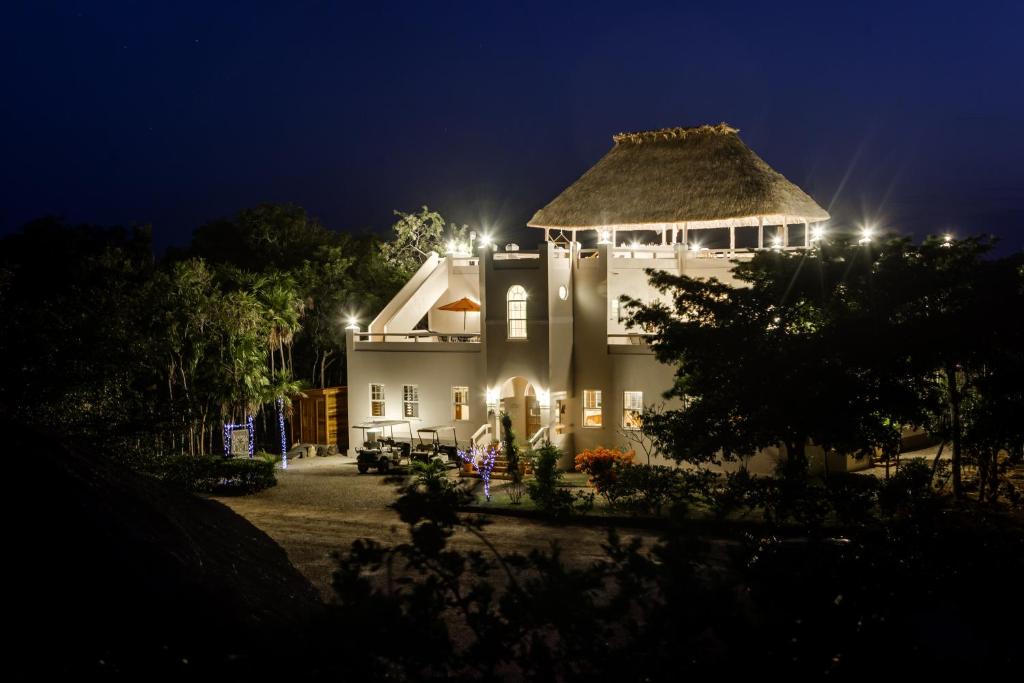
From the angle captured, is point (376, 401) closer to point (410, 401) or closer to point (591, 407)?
point (410, 401)

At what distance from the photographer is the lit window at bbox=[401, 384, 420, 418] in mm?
29266

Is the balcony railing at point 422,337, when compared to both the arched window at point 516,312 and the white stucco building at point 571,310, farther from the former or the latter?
the arched window at point 516,312

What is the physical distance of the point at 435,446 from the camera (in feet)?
86.0

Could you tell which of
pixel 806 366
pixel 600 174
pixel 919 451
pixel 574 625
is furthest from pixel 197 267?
pixel 574 625

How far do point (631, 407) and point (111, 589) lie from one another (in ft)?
67.3

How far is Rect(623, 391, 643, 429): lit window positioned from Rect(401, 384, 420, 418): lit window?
685 centimetres

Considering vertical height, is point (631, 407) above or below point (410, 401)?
below

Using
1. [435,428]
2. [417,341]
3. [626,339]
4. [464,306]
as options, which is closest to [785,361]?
[626,339]

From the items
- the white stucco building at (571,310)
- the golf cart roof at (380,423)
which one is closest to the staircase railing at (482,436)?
the white stucco building at (571,310)

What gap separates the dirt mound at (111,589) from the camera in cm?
654

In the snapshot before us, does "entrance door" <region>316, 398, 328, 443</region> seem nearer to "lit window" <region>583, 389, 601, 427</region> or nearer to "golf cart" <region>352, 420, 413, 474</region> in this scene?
"golf cart" <region>352, 420, 413, 474</region>

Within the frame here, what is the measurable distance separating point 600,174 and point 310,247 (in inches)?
542

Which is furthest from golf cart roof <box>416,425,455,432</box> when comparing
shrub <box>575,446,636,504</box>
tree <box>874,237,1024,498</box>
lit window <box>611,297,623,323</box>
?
tree <box>874,237,1024,498</box>

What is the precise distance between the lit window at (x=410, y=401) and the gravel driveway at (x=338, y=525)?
384 cm
